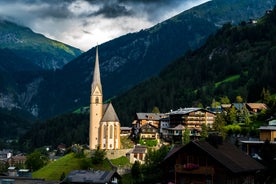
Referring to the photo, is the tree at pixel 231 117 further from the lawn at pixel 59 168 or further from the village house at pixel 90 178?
the village house at pixel 90 178

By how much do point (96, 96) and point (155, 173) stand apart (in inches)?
2256

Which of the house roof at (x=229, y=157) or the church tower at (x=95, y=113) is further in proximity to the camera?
the church tower at (x=95, y=113)

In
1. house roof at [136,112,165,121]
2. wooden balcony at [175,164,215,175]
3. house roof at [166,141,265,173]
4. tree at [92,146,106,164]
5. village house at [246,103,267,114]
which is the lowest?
tree at [92,146,106,164]

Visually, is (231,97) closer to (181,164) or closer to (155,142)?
(155,142)

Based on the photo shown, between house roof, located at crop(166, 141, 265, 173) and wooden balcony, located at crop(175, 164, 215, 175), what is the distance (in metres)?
1.49

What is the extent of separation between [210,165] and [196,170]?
6.01 feet

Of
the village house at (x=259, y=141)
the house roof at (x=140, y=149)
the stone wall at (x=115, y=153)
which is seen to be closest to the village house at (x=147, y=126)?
the house roof at (x=140, y=149)

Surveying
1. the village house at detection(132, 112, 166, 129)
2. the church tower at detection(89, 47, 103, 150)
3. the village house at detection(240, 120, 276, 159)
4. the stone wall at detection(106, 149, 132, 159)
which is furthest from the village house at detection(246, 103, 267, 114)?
the village house at detection(240, 120, 276, 159)

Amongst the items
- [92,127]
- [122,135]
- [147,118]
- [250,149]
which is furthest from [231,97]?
[250,149]

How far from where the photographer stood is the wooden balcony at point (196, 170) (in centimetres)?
5385

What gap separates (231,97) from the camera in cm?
18025

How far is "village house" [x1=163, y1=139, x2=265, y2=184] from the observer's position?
53594 mm

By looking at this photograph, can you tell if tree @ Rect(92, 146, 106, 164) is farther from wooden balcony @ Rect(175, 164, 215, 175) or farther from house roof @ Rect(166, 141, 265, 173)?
wooden balcony @ Rect(175, 164, 215, 175)

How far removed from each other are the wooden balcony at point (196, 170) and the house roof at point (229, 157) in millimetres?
1490
